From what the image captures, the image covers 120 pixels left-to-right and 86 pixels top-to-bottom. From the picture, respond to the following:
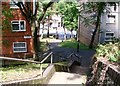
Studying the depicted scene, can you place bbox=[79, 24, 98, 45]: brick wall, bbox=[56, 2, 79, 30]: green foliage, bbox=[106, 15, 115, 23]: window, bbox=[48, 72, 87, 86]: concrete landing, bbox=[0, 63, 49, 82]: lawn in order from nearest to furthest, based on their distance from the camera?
bbox=[0, 63, 49, 82]: lawn, bbox=[48, 72, 87, 86]: concrete landing, bbox=[106, 15, 115, 23]: window, bbox=[79, 24, 98, 45]: brick wall, bbox=[56, 2, 79, 30]: green foliage

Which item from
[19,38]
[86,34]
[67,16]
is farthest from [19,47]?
[67,16]

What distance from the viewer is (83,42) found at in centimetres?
4378

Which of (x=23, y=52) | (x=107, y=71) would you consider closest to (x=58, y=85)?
(x=107, y=71)

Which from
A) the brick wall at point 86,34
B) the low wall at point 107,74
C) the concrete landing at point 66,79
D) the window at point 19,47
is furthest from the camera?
the brick wall at point 86,34

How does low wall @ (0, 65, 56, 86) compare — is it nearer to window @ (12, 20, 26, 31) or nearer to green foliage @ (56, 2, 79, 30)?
window @ (12, 20, 26, 31)

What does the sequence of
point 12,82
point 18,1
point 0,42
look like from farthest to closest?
point 0,42 < point 18,1 < point 12,82

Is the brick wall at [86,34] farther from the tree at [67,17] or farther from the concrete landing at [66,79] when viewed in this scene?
the concrete landing at [66,79]

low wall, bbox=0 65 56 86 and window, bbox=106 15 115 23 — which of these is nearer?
low wall, bbox=0 65 56 86

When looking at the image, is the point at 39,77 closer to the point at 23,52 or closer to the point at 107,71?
the point at 107,71

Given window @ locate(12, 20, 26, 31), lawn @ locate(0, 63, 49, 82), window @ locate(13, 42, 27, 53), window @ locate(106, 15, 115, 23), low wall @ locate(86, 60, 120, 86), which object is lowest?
window @ locate(13, 42, 27, 53)

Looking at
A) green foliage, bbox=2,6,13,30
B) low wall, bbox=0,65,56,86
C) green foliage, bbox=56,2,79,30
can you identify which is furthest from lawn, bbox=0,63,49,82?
green foliage, bbox=56,2,79,30

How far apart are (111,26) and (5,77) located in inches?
1034

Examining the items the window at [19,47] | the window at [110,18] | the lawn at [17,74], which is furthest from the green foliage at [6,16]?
the window at [110,18]

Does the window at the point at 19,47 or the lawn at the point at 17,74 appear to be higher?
the lawn at the point at 17,74
